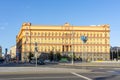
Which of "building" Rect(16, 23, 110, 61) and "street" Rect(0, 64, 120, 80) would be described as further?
"building" Rect(16, 23, 110, 61)

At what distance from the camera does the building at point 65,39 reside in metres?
194

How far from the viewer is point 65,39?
197 metres

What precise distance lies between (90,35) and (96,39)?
4527mm

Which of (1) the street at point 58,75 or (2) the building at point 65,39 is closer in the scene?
(1) the street at point 58,75

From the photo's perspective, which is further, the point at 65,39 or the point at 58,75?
the point at 65,39

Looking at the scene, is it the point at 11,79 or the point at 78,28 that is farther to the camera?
the point at 78,28

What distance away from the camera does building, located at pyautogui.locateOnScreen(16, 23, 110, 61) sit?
637 ft

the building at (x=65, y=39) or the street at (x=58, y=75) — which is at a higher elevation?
the building at (x=65, y=39)

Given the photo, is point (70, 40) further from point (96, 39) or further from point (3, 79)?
point (3, 79)

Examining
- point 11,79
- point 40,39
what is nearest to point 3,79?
point 11,79

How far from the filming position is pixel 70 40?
651 feet

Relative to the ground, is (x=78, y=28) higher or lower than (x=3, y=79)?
higher

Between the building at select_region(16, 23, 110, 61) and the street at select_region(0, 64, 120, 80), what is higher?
the building at select_region(16, 23, 110, 61)

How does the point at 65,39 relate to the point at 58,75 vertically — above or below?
above
